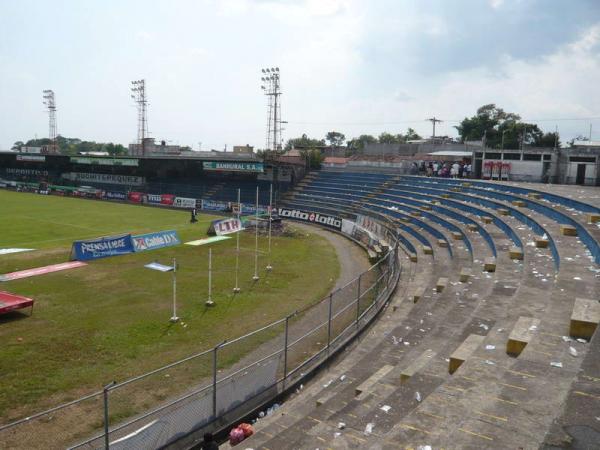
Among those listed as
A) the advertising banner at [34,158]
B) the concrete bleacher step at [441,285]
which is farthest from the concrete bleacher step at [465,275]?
the advertising banner at [34,158]

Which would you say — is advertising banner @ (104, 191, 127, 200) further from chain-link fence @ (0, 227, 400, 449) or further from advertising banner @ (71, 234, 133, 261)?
chain-link fence @ (0, 227, 400, 449)

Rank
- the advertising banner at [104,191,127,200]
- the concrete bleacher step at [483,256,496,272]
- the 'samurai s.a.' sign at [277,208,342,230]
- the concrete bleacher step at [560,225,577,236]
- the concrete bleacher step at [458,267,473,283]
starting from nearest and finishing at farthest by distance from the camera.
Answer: the concrete bleacher step at [458,267,473,283] → the concrete bleacher step at [483,256,496,272] → the concrete bleacher step at [560,225,577,236] → the 'samurai s.a.' sign at [277,208,342,230] → the advertising banner at [104,191,127,200]

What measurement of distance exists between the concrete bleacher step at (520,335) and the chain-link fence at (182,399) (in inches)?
175

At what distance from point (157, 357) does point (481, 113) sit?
101 m

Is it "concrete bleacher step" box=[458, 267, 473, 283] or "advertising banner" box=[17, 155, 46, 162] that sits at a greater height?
"advertising banner" box=[17, 155, 46, 162]

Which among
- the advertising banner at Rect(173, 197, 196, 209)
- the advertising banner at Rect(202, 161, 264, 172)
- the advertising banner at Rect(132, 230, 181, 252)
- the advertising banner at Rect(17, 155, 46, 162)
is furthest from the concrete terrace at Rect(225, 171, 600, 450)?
the advertising banner at Rect(17, 155, 46, 162)

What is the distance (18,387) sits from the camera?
40.1 feet

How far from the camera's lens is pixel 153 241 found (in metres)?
30.8

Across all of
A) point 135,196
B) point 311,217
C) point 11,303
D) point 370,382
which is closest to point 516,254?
point 370,382

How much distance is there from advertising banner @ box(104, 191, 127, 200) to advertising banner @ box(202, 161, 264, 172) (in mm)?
13307

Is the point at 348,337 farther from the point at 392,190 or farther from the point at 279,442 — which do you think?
the point at 392,190

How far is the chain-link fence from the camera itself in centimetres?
909

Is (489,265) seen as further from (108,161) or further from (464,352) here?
(108,161)

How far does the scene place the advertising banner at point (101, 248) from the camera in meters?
26.7
